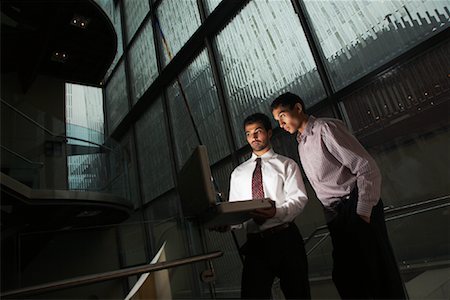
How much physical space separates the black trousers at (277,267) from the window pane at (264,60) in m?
1.67

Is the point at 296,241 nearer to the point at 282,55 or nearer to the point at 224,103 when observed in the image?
the point at 282,55

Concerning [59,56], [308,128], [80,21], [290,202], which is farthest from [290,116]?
[59,56]

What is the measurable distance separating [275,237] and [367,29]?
1.99m

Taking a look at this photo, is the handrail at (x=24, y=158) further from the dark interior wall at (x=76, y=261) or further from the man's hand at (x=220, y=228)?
the man's hand at (x=220, y=228)

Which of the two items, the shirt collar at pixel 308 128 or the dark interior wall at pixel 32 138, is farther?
the dark interior wall at pixel 32 138

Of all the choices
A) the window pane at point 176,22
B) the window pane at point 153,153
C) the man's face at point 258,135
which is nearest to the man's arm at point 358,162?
the man's face at point 258,135

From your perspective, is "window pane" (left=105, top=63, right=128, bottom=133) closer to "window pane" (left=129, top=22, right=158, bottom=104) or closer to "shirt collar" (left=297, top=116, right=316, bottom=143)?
"window pane" (left=129, top=22, right=158, bottom=104)

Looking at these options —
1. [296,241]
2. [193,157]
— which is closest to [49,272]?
[193,157]

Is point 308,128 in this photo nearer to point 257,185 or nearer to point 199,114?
point 257,185

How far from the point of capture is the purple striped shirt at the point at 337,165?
1223mm

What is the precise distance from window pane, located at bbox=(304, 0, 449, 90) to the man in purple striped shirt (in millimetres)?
1230

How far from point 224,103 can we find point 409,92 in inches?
76.7

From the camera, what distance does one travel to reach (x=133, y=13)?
584 cm

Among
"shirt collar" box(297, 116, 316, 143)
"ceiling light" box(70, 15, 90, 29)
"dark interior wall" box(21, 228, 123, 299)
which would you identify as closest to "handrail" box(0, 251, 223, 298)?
"dark interior wall" box(21, 228, 123, 299)
